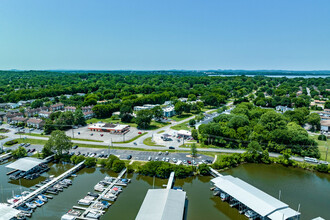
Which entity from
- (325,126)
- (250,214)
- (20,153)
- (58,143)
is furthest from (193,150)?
(325,126)

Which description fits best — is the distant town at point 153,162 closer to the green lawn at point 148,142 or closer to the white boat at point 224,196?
the white boat at point 224,196

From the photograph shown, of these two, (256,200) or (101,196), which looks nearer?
(256,200)

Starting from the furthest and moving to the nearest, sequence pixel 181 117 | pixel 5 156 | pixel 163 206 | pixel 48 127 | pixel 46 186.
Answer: pixel 181 117
pixel 48 127
pixel 5 156
pixel 46 186
pixel 163 206

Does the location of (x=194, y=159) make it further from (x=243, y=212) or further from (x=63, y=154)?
(x=63, y=154)

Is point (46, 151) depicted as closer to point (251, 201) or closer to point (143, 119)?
point (143, 119)

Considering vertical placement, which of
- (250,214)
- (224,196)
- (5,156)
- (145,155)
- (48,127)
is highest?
(48,127)

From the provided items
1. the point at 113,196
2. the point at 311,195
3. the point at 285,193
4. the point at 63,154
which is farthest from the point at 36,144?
the point at 311,195
